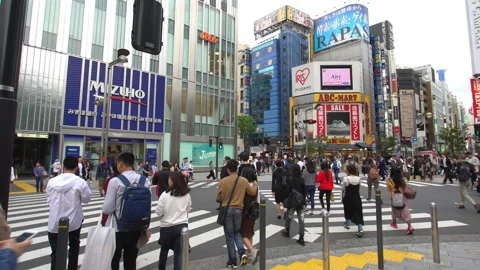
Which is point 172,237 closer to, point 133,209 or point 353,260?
point 133,209

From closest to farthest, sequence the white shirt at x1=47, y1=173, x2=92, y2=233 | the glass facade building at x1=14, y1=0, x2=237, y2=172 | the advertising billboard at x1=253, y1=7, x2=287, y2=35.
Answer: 1. the white shirt at x1=47, y1=173, x2=92, y2=233
2. the glass facade building at x1=14, y1=0, x2=237, y2=172
3. the advertising billboard at x1=253, y1=7, x2=287, y2=35

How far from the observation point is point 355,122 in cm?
5672

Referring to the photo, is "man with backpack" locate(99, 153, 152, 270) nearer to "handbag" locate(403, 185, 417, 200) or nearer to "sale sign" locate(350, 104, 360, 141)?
"handbag" locate(403, 185, 417, 200)

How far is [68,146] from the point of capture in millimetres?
22469

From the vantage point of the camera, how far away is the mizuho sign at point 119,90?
24062 millimetres

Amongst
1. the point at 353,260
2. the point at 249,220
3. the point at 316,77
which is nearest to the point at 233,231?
the point at 249,220

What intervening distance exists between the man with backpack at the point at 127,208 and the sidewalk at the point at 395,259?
6.82 feet

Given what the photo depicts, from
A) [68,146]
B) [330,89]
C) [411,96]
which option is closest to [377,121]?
[330,89]

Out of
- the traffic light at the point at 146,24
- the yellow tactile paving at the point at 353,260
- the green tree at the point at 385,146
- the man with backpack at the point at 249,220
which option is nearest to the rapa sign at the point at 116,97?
the man with backpack at the point at 249,220

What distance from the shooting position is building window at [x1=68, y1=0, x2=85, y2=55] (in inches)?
912

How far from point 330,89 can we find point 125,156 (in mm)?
59878

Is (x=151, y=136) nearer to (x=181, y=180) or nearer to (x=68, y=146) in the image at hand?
(x=68, y=146)

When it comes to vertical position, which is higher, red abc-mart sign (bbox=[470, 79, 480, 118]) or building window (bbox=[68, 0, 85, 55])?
building window (bbox=[68, 0, 85, 55])

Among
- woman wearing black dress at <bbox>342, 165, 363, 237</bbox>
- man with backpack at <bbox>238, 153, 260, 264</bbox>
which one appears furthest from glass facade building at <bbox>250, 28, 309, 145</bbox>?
man with backpack at <bbox>238, 153, 260, 264</bbox>
